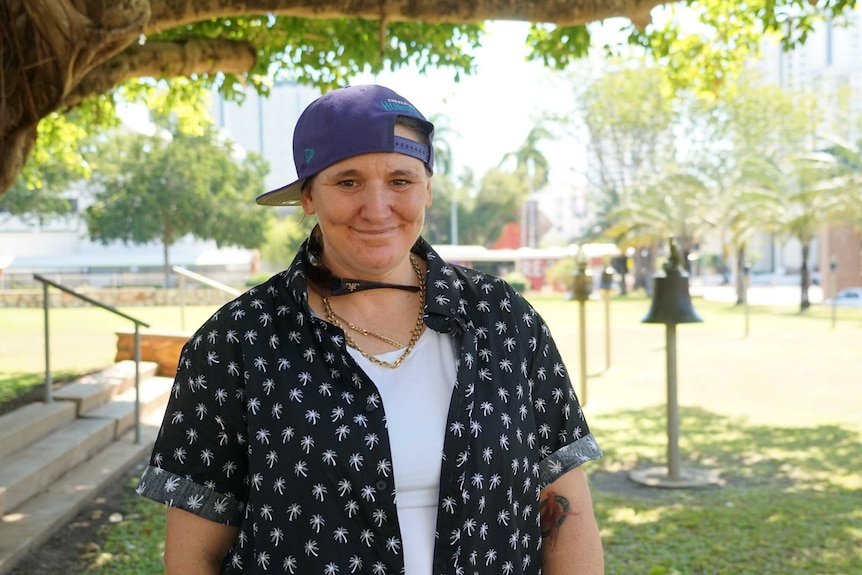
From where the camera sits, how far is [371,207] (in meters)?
1.83

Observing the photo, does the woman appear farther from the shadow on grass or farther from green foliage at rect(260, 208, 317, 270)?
green foliage at rect(260, 208, 317, 270)

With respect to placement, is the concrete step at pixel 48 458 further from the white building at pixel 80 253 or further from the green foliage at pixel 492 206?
the green foliage at pixel 492 206

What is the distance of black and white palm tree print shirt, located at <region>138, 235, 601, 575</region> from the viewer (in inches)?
67.8

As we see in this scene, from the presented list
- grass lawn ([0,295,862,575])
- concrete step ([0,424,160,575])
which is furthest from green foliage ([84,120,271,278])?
concrete step ([0,424,160,575])

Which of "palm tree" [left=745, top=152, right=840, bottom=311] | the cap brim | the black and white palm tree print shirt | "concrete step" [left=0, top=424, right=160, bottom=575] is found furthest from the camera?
"palm tree" [left=745, top=152, right=840, bottom=311]

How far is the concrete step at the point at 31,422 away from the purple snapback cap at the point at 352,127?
5184 mm

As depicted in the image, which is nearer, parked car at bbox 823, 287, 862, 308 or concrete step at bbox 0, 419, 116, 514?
concrete step at bbox 0, 419, 116, 514

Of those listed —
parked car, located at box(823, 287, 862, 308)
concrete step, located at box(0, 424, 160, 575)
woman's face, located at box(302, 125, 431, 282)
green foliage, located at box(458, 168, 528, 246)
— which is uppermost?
green foliage, located at box(458, 168, 528, 246)

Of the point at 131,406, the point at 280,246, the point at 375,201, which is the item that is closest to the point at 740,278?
the point at 280,246

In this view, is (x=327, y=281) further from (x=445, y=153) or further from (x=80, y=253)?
(x=445, y=153)

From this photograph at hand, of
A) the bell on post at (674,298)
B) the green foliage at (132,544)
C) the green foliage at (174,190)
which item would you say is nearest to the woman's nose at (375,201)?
the green foliage at (132,544)

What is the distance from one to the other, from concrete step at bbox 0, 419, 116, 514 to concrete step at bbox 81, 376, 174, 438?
8.4 inches

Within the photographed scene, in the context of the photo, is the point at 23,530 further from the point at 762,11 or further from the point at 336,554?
the point at 762,11

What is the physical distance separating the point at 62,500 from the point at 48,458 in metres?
0.45
